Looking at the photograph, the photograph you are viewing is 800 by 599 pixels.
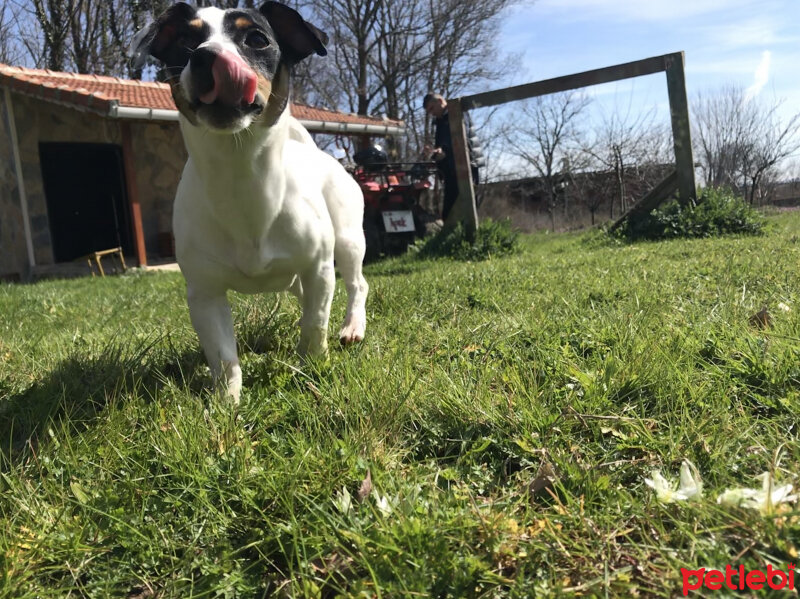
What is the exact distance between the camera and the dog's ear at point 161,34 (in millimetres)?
2104

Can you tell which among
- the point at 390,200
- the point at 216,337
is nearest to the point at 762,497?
the point at 216,337

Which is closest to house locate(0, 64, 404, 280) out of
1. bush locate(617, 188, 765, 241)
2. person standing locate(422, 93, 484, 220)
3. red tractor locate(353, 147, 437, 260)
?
red tractor locate(353, 147, 437, 260)

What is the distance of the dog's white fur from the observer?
2207 mm

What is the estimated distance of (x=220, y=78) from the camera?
73.5 inches

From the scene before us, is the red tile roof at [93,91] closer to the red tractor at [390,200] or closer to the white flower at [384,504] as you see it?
the red tractor at [390,200]

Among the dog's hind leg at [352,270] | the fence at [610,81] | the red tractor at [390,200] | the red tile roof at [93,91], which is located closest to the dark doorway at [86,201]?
the red tile roof at [93,91]

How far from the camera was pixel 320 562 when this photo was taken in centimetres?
139

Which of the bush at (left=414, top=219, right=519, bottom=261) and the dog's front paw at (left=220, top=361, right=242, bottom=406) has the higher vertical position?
the bush at (left=414, top=219, right=519, bottom=261)

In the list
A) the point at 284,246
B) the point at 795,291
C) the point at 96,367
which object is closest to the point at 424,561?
the point at 284,246

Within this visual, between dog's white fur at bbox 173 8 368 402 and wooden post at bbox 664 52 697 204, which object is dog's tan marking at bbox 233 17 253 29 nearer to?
dog's white fur at bbox 173 8 368 402

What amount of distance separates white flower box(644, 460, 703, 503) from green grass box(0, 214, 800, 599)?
2 centimetres

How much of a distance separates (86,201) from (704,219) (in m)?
11.8

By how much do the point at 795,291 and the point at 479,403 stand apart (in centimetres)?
223

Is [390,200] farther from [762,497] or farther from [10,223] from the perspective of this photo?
[762,497]
